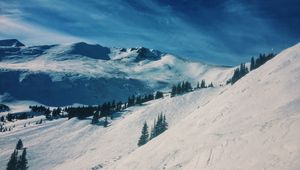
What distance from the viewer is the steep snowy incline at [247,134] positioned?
33500mm

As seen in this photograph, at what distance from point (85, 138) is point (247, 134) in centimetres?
9365

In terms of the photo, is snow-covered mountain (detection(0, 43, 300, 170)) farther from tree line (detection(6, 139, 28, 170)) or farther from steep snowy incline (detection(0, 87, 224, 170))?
tree line (detection(6, 139, 28, 170))

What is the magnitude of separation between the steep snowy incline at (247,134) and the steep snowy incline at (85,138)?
37840 mm

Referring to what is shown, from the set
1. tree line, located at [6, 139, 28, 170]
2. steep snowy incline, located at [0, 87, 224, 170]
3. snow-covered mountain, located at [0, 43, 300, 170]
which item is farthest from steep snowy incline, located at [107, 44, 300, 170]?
tree line, located at [6, 139, 28, 170]

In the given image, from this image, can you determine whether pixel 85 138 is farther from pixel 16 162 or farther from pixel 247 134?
pixel 247 134

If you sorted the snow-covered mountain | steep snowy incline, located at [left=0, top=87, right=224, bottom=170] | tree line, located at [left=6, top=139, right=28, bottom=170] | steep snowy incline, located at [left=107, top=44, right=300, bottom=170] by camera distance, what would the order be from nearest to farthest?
steep snowy incline, located at [left=107, top=44, right=300, bottom=170], the snow-covered mountain, tree line, located at [left=6, top=139, right=28, bottom=170], steep snowy incline, located at [left=0, top=87, right=224, bottom=170]

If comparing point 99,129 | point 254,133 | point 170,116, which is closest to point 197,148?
point 254,133

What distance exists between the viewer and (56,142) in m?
124

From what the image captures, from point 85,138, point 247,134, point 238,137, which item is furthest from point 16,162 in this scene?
point 247,134

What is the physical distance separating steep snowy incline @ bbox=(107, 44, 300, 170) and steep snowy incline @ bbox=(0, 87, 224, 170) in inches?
1490

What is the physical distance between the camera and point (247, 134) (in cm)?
4022

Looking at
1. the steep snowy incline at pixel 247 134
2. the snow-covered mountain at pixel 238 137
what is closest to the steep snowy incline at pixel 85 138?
the snow-covered mountain at pixel 238 137

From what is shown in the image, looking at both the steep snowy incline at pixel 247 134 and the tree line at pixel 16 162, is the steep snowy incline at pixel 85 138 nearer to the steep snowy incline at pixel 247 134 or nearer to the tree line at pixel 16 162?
the tree line at pixel 16 162

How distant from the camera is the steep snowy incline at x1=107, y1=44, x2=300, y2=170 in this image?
33.5m
